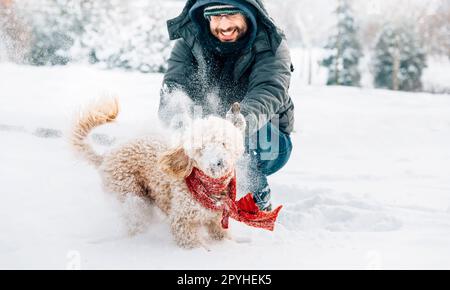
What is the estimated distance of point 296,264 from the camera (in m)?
2.39

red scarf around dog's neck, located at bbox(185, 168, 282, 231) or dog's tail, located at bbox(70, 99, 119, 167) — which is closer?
red scarf around dog's neck, located at bbox(185, 168, 282, 231)

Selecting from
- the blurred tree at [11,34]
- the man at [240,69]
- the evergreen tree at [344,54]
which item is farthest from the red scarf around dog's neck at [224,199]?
the evergreen tree at [344,54]

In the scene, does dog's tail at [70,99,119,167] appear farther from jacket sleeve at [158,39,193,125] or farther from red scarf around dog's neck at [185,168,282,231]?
red scarf around dog's neck at [185,168,282,231]

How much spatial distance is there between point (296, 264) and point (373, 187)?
2.62 meters

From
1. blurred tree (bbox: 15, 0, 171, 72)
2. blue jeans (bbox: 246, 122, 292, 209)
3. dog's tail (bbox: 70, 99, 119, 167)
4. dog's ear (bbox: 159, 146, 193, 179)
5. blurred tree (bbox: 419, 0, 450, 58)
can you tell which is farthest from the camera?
blurred tree (bbox: 419, 0, 450, 58)

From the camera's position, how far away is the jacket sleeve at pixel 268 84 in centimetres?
284

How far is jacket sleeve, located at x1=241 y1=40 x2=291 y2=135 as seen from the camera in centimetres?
284

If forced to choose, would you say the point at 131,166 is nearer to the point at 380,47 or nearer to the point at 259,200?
the point at 259,200

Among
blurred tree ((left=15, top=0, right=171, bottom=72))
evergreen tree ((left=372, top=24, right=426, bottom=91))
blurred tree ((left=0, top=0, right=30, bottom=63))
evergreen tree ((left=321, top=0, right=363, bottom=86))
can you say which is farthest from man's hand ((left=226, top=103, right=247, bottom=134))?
evergreen tree ((left=372, top=24, right=426, bottom=91))

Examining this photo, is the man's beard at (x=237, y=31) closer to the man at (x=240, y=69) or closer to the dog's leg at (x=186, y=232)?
the man at (x=240, y=69)

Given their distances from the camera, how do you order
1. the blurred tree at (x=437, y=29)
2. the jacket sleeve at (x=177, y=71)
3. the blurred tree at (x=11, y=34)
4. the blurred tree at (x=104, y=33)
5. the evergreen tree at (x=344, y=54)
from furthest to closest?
1. the evergreen tree at (x=344, y=54)
2. the blurred tree at (x=437, y=29)
3. the blurred tree at (x=104, y=33)
4. the blurred tree at (x=11, y=34)
5. the jacket sleeve at (x=177, y=71)

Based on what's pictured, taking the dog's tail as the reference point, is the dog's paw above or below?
below

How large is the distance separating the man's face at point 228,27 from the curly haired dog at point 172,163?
783 millimetres

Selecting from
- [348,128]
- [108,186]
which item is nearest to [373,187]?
[108,186]
